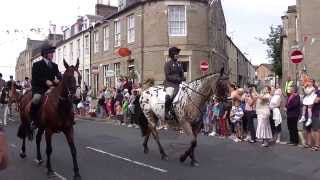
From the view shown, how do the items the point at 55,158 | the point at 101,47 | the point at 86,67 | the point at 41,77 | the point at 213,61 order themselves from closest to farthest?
the point at 41,77 < the point at 55,158 < the point at 213,61 < the point at 101,47 < the point at 86,67

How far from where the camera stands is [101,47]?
1828 inches

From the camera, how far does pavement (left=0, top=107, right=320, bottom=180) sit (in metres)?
10.7

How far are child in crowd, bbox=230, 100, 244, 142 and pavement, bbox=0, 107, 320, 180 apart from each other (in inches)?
24.9

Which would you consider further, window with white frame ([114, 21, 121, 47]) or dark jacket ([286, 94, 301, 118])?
window with white frame ([114, 21, 121, 47])

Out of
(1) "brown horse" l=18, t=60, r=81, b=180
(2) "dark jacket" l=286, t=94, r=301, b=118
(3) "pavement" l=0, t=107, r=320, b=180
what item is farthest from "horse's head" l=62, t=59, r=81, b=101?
(2) "dark jacket" l=286, t=94, r=301, b=118

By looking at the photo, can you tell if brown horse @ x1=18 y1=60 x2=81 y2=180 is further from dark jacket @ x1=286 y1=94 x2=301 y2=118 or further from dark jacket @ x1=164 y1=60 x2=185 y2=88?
dark jacket @ x1=286 y1=94 x2=301 y2=118

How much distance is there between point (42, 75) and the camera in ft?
38.5

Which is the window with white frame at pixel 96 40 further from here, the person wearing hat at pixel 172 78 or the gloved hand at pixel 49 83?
the gloved hand at pixel 49 83

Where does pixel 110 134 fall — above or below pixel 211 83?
below

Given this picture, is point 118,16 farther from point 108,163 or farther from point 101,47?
point 108,163

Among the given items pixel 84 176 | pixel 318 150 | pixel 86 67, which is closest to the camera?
pixel 84 176

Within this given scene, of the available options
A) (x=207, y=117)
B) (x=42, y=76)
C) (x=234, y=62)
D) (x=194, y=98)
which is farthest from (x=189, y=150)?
(x=234, y=62)

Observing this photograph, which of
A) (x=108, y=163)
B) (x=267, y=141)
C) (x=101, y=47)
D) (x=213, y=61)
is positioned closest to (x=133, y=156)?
(x=108, y=163)

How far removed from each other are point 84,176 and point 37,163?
2173 millimetres
